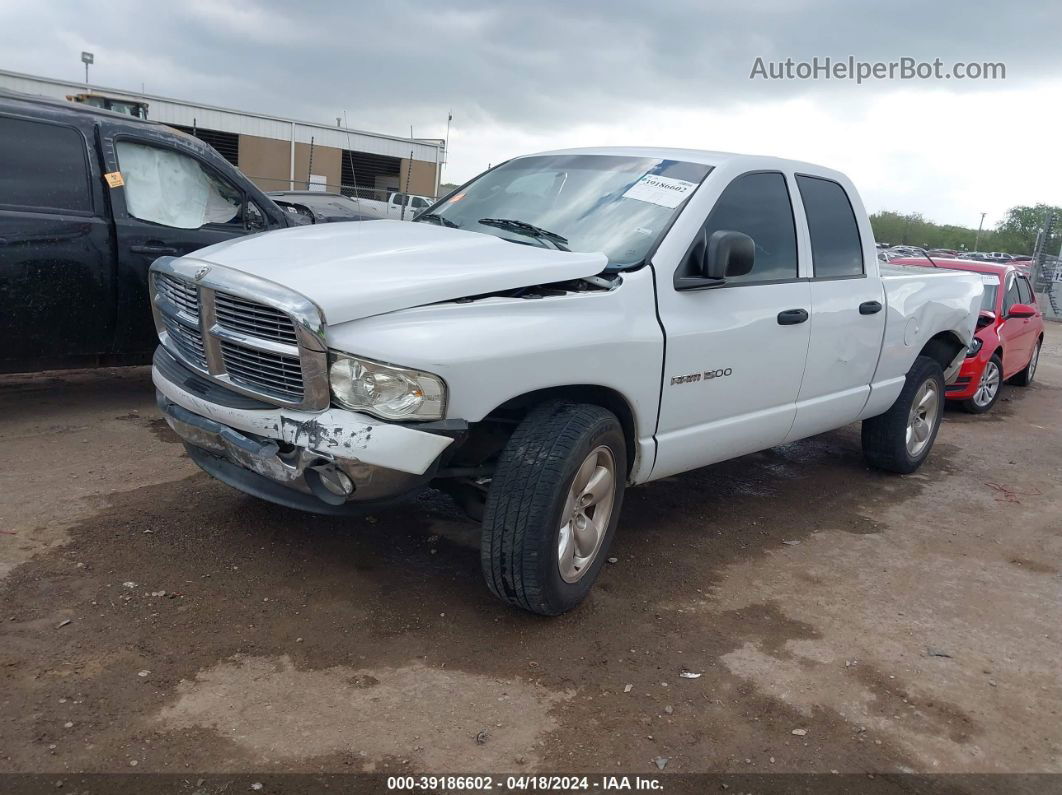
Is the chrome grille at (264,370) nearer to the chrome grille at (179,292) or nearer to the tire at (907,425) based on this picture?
the chrome grille at (179,292)

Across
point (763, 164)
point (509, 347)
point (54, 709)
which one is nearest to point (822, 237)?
point (763, 164)

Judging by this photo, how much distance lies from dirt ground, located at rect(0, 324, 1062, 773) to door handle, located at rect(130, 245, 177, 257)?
1.28m

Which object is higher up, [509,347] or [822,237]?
[822,237]

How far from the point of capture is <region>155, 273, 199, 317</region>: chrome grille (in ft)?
11.5

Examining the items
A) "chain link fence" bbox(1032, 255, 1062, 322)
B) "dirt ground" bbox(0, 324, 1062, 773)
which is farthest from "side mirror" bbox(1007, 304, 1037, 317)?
"chain link fence" bbox(1032, 255, 1062, 322)

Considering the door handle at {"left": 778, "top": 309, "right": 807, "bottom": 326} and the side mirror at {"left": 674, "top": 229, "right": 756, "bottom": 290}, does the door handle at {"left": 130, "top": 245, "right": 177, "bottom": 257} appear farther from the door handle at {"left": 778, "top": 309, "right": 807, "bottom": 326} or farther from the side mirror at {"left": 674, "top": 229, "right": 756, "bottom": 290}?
the door handle at {"left": 778, "top": 309, "right": 807, "bottom": 326}

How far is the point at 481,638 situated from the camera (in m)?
3.38

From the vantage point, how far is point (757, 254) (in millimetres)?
4387

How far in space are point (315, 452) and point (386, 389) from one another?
0.34 m

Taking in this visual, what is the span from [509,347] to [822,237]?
255 centimetres

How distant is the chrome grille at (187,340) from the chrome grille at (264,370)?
20cm

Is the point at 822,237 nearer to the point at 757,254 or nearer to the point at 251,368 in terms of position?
the point at 757,254

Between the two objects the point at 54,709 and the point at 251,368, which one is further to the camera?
the point at 251,368

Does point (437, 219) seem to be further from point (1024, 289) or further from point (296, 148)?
point (296, 148)
